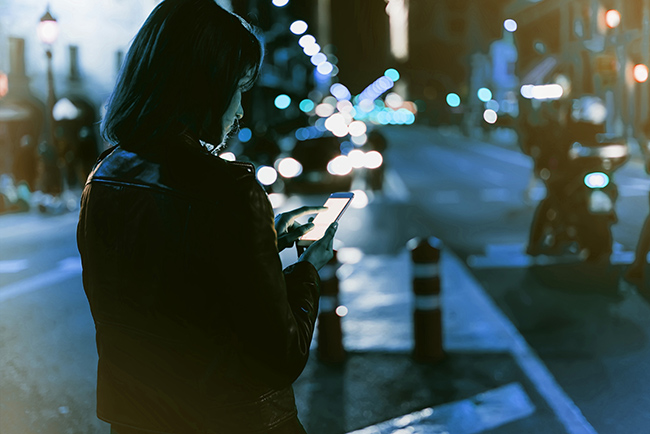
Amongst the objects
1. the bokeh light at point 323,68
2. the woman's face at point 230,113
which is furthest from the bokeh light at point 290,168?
the bokeh light at point 323,68

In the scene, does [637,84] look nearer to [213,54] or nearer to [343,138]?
[343,138]

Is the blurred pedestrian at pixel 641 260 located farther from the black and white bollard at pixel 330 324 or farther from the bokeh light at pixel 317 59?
the bokeh light at pixel 317 59

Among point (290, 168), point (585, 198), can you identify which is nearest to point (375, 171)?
point (290, 168)

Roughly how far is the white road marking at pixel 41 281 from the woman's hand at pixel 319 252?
736 cm

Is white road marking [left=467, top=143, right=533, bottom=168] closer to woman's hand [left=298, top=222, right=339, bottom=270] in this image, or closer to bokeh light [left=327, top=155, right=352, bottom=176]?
bokeh light [left=327, top=155, right=352, bottom=176]

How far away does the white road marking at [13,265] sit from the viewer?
10008mm

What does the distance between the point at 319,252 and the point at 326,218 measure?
1.01ft

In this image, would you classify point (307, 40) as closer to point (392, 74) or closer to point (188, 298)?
point (188, 298)

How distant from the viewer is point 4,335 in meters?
6.83

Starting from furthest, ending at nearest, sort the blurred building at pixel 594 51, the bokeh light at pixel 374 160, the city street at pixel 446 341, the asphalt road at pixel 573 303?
the blurred building at pixel 594 51 → the bokeh light at pixel 374 160 → the asphalt road at pixel 573 303 → the city street at pixel 446 341

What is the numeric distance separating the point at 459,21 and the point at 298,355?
141 meters

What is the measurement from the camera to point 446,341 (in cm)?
614

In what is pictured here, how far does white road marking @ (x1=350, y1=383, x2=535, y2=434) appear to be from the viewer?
434 cm

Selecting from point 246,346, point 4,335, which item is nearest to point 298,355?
point 246,346
